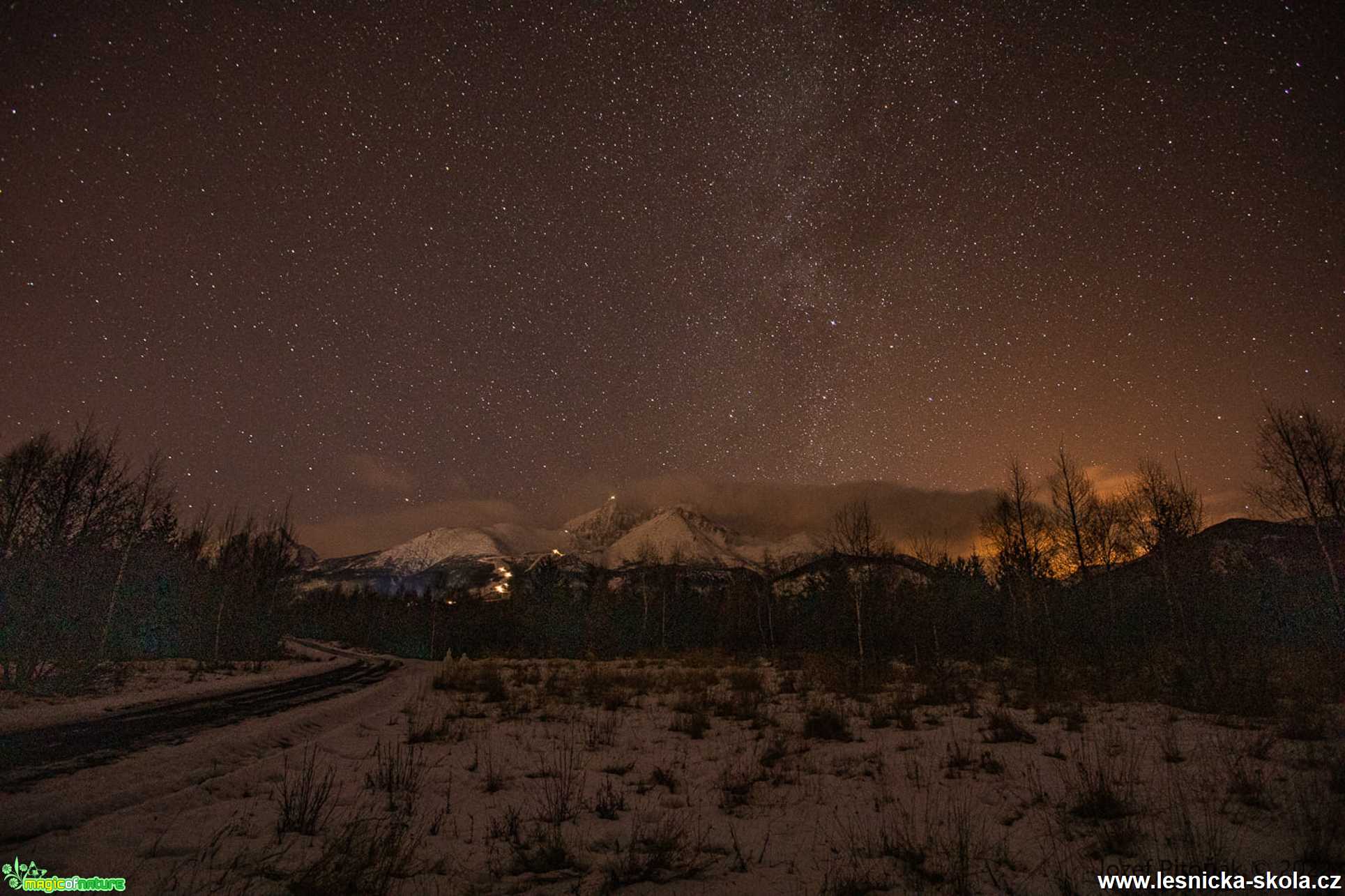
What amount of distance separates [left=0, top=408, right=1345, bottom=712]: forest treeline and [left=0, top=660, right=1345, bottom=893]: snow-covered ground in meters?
8.35

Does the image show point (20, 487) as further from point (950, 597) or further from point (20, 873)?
point (950, 597)

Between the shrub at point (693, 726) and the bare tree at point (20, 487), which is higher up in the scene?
the bare tree at point (20, 487)

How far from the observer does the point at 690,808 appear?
239 inches

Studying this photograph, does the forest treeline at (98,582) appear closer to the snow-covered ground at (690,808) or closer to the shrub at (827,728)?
the snow-covered ground at (690,808)

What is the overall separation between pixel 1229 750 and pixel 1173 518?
15.9 meters

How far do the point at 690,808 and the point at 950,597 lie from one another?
1832 inches

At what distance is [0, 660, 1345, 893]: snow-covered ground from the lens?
13.8ft

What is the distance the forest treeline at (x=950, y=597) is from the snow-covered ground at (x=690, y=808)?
8349mm

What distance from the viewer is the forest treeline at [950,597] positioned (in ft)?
54.8

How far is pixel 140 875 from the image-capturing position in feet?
12.3

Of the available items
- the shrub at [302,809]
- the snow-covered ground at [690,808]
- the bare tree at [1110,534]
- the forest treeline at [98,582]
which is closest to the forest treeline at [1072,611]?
the bare tree at [1110,534]

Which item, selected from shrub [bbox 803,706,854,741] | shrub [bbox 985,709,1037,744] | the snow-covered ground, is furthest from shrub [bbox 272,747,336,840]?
shrub [bbox 985,709,1037,744]

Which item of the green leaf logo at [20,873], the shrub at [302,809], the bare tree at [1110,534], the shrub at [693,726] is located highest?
the bare tree at [1110,534]

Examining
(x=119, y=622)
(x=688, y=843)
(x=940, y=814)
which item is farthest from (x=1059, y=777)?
(x=119, y=622)
